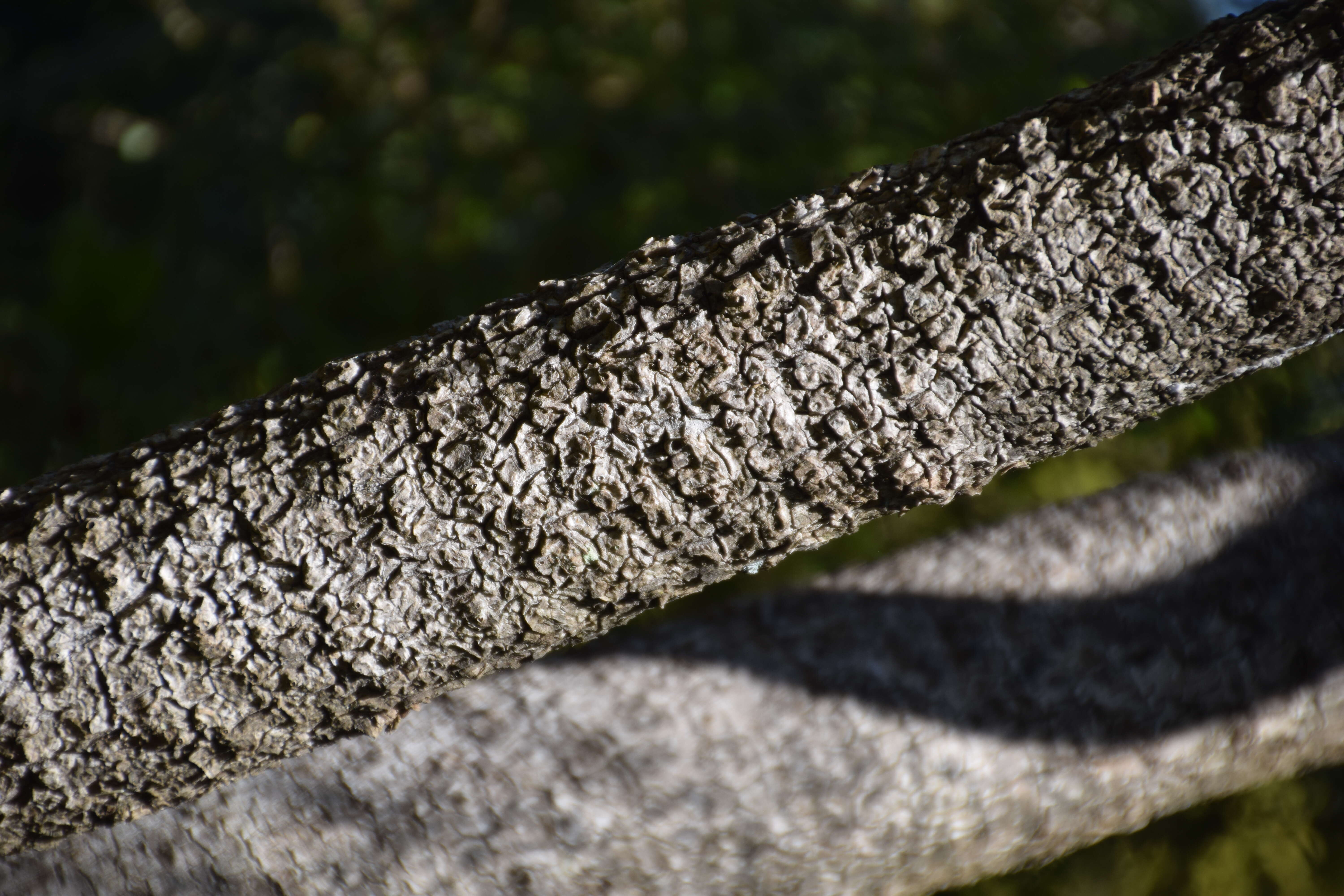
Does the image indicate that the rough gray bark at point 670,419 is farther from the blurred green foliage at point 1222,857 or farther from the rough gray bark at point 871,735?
the blurred green foliage at point 1222,857

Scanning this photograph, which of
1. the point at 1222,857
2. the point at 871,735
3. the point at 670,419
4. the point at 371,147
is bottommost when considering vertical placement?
the point at 1222,857

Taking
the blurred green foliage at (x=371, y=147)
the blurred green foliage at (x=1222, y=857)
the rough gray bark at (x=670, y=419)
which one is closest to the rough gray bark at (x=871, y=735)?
the rough gray bark at (x=670, y=419)

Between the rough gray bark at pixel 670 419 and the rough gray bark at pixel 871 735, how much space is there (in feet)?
1.25

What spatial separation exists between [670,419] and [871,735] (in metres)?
0.74

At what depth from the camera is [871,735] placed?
3.69 feet

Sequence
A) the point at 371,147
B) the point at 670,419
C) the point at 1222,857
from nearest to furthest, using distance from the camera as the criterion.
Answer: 1. the point at 670,419
2. the point at 1222,857
3. the point at 371,147

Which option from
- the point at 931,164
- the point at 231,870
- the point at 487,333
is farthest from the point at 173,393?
the point at 931,164

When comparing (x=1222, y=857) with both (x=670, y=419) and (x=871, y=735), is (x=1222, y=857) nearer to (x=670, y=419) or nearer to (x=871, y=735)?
(x=871, y=735)

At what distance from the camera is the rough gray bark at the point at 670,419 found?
22.0 inches

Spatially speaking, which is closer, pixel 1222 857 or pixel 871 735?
pixel 871 735

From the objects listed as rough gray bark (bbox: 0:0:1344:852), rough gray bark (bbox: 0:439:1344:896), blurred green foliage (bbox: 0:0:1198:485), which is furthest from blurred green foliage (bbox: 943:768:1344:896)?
blurred green foliage (bbox: 0:0:1198:485)

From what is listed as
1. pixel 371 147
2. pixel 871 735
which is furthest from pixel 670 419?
pixel 371 147

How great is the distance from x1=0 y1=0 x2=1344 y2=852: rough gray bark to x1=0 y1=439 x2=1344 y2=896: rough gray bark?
15.0 inches

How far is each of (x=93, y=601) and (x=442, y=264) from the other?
1.31 m
